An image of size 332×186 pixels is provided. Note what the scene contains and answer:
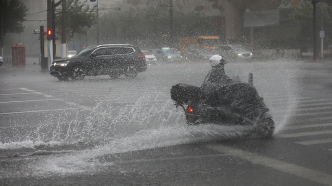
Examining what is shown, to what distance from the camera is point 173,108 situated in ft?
36.5

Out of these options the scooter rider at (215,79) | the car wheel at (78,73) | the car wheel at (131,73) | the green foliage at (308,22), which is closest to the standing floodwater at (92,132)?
the scooter rider at (215,79)

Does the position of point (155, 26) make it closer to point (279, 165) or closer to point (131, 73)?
point (131, 73)

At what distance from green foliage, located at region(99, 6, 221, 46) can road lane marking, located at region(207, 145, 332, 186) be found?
5758 centimetres

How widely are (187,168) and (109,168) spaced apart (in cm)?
92

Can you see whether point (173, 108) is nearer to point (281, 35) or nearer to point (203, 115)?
point (203, 115)

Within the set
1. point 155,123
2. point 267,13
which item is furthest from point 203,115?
point 267,13

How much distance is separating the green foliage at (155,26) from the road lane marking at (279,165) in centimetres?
5758

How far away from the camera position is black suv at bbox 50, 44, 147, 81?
72.8 ft

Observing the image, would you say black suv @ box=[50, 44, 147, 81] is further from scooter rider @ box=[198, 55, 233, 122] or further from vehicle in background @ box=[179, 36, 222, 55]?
vehicle in background @ box=[179, 36, 222, 55]

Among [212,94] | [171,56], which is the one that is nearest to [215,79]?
[212,94]

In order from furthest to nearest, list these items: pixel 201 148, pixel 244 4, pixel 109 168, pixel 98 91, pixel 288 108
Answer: pixel 244 4
pixel 98 91
pixel 288 108
pixel 201 148
pixel 109 168

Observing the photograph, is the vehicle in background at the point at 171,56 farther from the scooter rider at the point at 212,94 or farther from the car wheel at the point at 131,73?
the scooter rider at the point at 212,94

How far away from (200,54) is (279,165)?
37.2 m

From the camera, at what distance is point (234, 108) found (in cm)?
739
